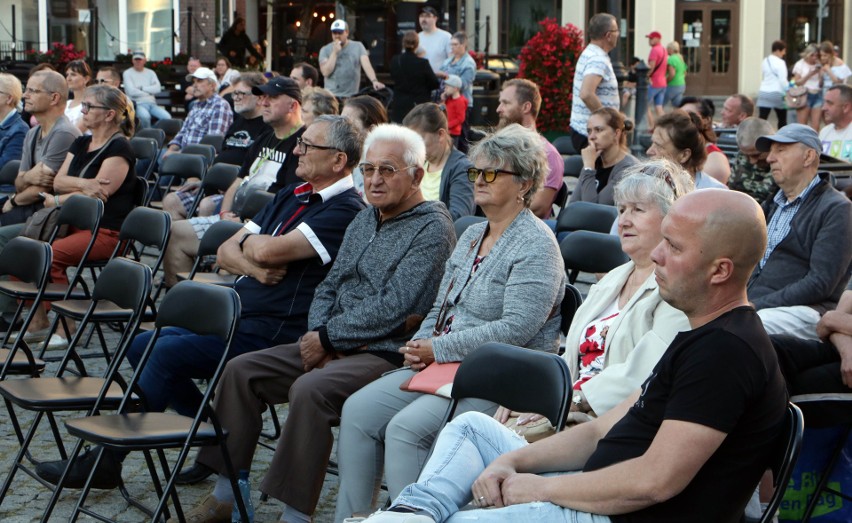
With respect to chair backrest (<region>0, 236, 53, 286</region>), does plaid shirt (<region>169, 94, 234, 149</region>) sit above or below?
above

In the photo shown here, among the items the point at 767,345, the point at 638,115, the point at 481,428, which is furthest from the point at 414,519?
the point at 638,115

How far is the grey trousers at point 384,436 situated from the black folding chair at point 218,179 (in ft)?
14.4

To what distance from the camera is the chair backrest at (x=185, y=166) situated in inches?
368

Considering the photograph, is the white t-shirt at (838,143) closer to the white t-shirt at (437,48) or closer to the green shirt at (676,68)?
the white t-shirt at (437,48)

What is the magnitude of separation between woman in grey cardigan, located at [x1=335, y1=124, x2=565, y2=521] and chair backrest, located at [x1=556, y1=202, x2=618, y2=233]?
1.63 meters

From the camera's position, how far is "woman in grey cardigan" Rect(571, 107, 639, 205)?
7035 mm

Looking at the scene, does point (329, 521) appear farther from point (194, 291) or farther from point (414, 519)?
point (414, 519)

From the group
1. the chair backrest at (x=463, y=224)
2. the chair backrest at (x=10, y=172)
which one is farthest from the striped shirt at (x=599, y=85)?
the chair backrest at (x=10, y=172)

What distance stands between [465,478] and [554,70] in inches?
571

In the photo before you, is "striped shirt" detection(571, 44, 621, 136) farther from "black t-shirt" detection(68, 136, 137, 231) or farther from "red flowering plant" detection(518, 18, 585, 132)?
"red flowering plant" detection(518, 18, 585, 132)

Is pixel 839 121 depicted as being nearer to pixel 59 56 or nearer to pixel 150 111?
pixel 150 111

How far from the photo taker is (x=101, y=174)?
303 inches

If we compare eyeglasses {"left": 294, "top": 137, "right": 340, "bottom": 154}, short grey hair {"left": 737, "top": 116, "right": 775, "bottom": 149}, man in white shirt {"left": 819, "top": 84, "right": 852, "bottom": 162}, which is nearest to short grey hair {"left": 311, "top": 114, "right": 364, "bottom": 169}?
eyeglasses {"left": 294, "top": 137, "right": 340, "bottom": 154}

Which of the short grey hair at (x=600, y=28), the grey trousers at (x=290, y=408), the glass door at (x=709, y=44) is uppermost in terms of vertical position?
the glass door at (x=709, y=44)
